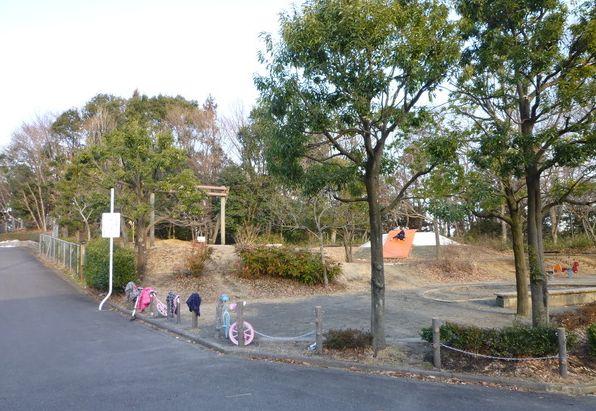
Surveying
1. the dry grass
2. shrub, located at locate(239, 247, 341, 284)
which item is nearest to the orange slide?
shrub, located at locate(239, 247, 341, 284)

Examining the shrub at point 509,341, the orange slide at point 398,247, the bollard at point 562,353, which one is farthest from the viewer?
the orange slide at point 398,247

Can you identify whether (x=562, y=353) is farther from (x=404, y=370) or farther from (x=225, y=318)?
(x=225, y=318)

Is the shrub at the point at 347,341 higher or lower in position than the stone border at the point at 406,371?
higher

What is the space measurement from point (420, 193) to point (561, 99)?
13.6 ft

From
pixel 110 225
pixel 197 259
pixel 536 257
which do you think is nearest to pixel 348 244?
pixel 197 259

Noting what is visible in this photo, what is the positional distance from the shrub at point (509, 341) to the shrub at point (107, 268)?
11.6 metres

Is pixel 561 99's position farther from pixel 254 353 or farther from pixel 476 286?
pixel 476 286

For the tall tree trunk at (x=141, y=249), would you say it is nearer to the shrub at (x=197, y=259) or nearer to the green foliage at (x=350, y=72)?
the shrub at (x=197, y=259)

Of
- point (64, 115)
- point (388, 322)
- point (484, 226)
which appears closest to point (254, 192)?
point (484, 226)

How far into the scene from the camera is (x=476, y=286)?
2044cm

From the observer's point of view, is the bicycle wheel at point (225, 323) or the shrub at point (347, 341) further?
the bicycle wheel at point (225, 323)

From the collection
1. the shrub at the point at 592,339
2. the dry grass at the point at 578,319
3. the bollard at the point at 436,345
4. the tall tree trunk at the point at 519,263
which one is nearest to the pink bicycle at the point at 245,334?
the bollard at the point at 436,345

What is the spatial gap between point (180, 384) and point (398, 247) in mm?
21318

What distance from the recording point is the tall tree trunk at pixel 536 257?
31.9ft
